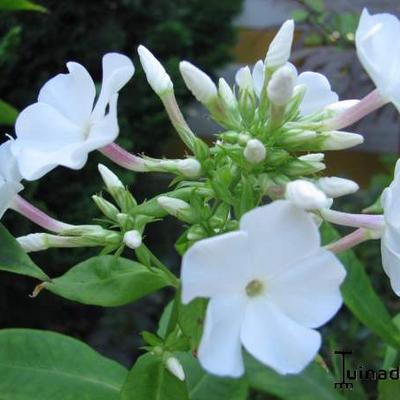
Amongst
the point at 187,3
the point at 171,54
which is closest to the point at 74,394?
the point at 171,54

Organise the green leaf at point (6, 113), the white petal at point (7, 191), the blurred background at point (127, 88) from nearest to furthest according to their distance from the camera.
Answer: the white petal at point (7, 191) < the green leaf at point (6, 113) < the blurred background at point (127, 88)

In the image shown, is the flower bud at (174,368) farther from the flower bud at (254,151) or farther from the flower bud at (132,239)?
the flower bud at (254,151)

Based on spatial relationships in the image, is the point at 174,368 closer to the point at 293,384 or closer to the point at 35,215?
the point at 35,215

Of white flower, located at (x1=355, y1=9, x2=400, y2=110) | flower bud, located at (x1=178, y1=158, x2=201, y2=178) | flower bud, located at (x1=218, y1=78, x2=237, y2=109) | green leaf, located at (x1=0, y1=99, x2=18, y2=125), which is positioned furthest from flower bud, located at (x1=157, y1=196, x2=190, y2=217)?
green leaf, located at (x1=0, y1=99, x2=18, y2=125)

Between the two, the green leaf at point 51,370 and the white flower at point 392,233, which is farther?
the green leaf at point 51,370

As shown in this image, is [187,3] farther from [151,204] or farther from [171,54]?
[151,204]

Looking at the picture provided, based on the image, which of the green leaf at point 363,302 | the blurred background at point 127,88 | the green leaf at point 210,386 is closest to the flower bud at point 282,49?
the green leaf at point 363,302

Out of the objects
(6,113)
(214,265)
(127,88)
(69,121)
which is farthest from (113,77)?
(127,88)
